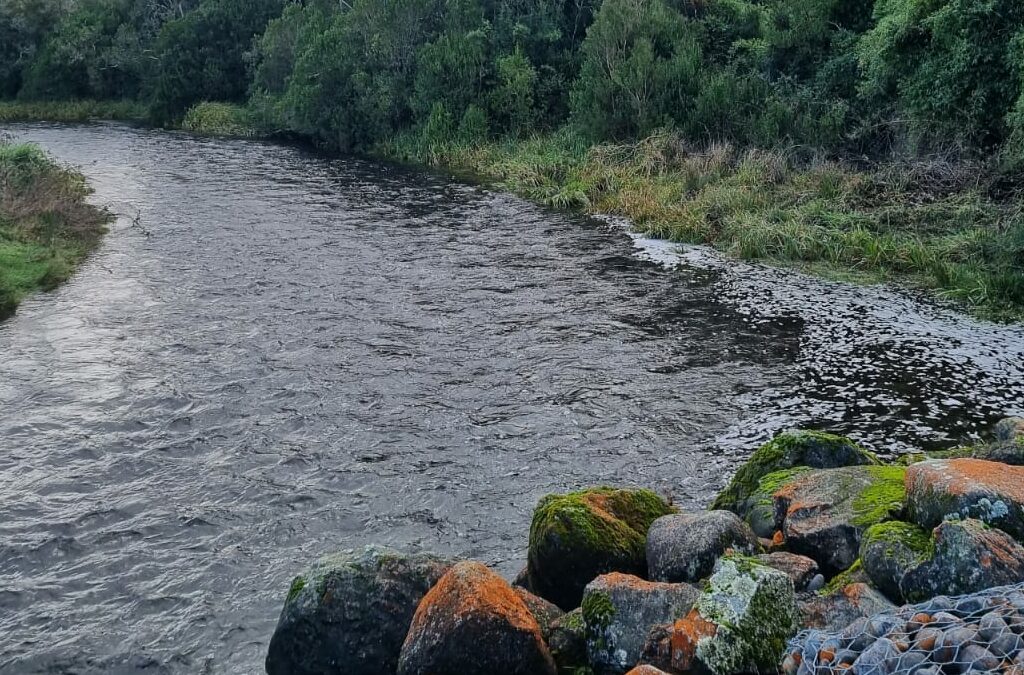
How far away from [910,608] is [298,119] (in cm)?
4569

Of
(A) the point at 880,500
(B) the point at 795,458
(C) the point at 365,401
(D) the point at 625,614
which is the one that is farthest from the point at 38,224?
(A) the point at 880,500

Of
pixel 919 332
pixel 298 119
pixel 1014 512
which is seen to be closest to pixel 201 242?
pixel 919 332

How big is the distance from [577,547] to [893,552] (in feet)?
7.89

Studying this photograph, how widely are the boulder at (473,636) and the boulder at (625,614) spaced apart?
1.23 ft

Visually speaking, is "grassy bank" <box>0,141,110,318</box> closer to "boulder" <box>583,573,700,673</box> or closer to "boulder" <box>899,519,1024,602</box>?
"boulder" <box>583,573,700,673</box>

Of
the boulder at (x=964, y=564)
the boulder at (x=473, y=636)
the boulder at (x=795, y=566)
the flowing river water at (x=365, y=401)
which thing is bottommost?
the flowing river water at (x=365, y=401)

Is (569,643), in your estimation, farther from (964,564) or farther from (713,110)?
(713,110)

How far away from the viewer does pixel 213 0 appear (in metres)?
65.8

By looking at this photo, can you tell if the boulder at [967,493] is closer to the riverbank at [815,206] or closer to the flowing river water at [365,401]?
the flowing river water at [365,401]

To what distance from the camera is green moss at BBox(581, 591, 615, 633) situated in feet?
20.3

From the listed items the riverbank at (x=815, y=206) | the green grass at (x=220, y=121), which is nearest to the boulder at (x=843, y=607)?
the riverbank at (x=815, y=206)

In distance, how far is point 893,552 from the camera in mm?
6066

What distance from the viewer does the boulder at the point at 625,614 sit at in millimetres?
6047

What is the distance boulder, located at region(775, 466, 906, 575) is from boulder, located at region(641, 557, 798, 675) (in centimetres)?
99
